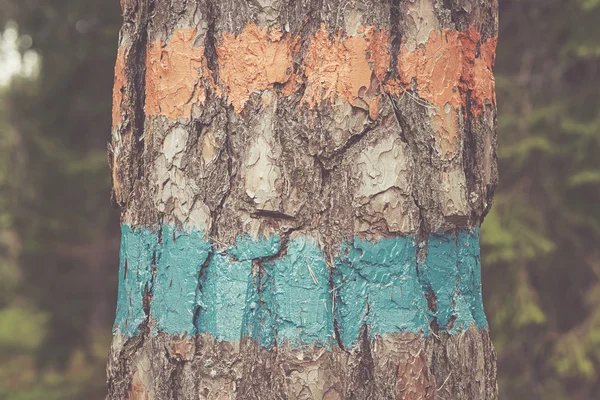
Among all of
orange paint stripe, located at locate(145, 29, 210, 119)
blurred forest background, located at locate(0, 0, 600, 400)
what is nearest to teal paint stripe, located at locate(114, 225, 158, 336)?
orange paint stripe, located at locate(145, 29, 210, 119)

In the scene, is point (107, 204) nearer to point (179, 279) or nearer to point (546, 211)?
point (546, 211)

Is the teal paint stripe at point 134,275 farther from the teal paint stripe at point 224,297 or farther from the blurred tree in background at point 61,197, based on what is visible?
the blurred tree in background at point 61,197

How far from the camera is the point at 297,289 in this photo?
40.6 inches


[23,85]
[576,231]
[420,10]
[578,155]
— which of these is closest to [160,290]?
[420,10]

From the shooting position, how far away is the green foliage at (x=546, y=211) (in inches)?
151

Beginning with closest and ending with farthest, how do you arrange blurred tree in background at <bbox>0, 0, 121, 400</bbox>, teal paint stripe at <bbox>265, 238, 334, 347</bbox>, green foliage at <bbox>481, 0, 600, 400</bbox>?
teal paint stripe at <bbox>265, 238, 334, 347</bbox>, green foliage at <bbox>481, 0, 600, 400</bbox>, blurred tree in background at <bbox>0, 0, 121, 400</bbox>

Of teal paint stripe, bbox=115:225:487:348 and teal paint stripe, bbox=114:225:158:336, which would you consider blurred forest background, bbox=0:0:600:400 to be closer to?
teal paint stripe, bbox=115:225:487:348

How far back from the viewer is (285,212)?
104cm

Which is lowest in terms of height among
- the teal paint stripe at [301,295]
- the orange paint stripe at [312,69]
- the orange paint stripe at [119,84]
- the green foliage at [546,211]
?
the teal paint stripe at [301,295]

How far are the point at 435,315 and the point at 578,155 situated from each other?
3.10 metres

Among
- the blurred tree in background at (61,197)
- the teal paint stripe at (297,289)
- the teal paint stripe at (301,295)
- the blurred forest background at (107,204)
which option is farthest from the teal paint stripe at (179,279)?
the blurred tree in background at (61,197)

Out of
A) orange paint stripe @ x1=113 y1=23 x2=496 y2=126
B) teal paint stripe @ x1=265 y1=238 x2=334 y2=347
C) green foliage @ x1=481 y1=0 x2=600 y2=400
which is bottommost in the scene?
teal paint stripe @ x1=265 y1=238 x2=334 y2=347

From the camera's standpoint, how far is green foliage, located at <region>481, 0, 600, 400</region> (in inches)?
151

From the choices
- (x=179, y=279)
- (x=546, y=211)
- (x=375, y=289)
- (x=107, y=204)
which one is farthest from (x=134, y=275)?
(x=107, y=204)
